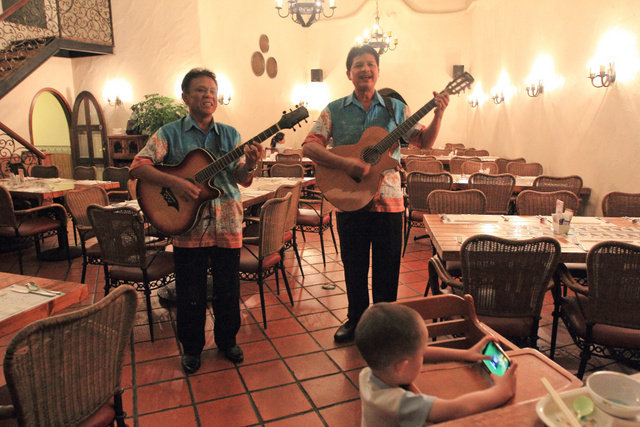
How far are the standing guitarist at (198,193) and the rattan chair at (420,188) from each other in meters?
2.84

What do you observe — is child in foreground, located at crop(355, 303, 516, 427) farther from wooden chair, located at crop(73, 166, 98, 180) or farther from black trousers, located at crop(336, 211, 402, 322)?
wooden chair, located at crop(73, 166, 98, 180)

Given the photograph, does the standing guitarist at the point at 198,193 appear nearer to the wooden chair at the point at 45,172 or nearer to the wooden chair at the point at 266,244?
the wooden chair at the point at 266,244

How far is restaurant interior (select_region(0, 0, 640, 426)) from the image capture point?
248cm

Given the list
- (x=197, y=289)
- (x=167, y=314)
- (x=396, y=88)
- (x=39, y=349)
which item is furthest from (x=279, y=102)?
(x=39, y=349)

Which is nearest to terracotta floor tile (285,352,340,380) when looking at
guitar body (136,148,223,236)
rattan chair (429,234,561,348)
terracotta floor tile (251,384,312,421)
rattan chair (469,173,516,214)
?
terracotta floor tile (251,384,312,421)

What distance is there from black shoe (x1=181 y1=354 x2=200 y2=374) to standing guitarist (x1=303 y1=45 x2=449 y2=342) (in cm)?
103

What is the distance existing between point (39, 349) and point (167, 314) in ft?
7.49

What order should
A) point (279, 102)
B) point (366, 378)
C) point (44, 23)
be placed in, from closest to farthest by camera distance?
point (366, 378)
point (44, 23)
point (279, 102)

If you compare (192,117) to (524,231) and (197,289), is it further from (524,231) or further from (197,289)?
(524,231)

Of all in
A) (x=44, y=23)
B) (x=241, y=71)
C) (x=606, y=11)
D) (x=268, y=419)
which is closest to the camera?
(x=268, y=419)

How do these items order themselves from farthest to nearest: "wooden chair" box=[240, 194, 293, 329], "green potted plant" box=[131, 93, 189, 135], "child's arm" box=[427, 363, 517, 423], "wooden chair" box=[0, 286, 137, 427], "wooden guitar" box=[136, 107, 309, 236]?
1. "green potted plant" box=[131, 93, 189, 135]
2. "wooden chair" box=[240, 194, 293, 329]
3. "wooden guitar" box=[136, 107, 309, 236]
4. "wooden chair" box=[0, 286, 137, 427]
5. "child's arm" box=[427, 363, 517, 423]

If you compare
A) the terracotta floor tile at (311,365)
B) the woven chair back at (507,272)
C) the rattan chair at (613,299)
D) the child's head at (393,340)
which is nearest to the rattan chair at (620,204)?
the rattan chair at (613,299)

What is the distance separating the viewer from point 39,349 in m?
1.26

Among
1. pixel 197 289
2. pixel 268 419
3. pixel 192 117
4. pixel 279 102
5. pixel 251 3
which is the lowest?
pixel 268 419
